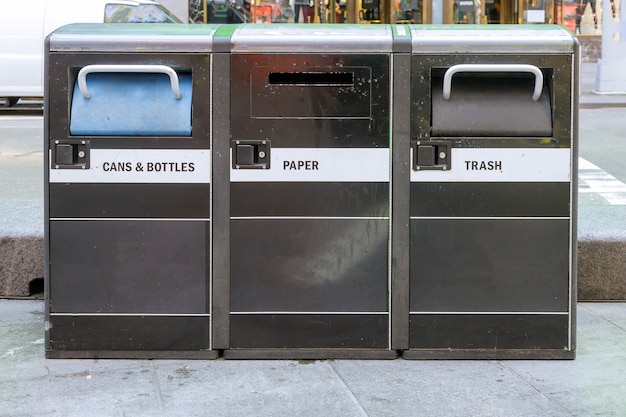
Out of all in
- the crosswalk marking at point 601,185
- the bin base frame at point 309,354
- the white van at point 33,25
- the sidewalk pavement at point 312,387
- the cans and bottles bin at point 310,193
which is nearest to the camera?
the sidewalk pavement at point 312,387

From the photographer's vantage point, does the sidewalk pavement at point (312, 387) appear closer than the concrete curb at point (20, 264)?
Yes

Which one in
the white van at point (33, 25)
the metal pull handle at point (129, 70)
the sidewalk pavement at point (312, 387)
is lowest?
the sidewalk pavement at point (312, 387)

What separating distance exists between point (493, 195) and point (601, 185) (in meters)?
5.12

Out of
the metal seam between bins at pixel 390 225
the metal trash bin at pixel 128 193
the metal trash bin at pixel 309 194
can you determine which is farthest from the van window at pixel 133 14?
the metal seam between bins at pixel 390 225

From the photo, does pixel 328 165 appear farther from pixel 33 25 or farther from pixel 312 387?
pixel 33 25

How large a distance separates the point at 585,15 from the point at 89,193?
2172 centimetres

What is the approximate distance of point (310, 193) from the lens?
4652 millimetres

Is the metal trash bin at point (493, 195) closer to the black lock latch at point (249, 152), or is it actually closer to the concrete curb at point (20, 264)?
the black lock latch at point (249, 152)

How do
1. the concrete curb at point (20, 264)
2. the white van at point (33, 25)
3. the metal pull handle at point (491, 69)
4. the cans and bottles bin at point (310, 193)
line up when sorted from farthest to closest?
1. the white van at point (33, 25)
2. the concrete curb at point (20, 264)
3. the cans and bottles bin at point (310, 193)
4. the metal pull handle at point (491, 69)

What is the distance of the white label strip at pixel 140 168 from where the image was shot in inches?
182

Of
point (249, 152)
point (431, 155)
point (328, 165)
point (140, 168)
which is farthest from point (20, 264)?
point (431, 155)

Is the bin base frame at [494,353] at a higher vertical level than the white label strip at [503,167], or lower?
lower

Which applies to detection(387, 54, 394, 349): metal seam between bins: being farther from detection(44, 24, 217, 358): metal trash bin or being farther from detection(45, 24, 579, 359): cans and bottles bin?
detection(44, 24, 217, 358): metal trash bin

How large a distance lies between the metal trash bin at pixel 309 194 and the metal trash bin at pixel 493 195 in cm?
17
